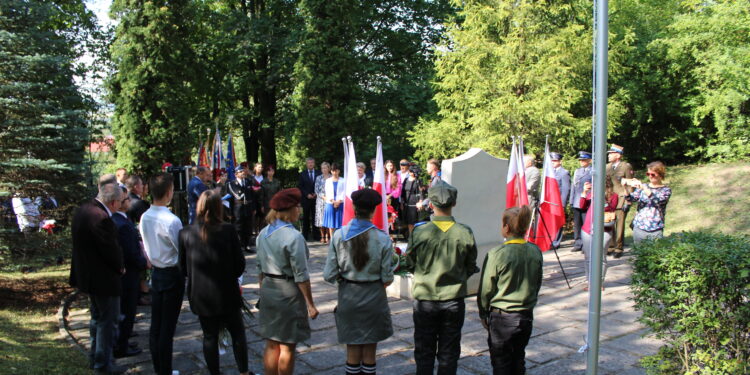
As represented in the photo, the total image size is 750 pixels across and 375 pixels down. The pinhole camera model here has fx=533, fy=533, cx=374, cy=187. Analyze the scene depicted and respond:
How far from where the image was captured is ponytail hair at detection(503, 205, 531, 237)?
383 centimetres

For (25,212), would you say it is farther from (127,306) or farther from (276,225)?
(276,225)

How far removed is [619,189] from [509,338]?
5.76m

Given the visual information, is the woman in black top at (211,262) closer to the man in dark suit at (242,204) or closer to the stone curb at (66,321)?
the stone curb at (66,321)

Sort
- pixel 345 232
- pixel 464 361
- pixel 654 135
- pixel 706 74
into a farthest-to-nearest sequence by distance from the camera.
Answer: pixel 654 135 < pixel 706 74 < pixel 464 361 < pixel 345 232

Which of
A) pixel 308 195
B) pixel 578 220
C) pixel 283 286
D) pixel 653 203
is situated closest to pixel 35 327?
pixel 283 286

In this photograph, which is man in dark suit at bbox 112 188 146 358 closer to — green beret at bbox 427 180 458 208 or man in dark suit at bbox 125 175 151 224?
man in dark suit at bbox 125 175 151 224

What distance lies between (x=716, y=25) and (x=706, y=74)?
152cm

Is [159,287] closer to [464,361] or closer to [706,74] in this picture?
[464,361]

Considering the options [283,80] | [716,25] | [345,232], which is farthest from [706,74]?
[345,232]

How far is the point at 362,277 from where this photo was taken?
3.88 meters

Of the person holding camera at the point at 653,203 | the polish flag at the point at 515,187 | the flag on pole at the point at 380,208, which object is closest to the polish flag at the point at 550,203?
the polish flag at the point at 515,187

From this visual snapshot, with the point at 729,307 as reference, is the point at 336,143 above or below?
above

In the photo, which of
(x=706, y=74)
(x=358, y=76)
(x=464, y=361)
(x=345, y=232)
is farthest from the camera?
(x=358, y=76)

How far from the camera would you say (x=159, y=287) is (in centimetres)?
452
